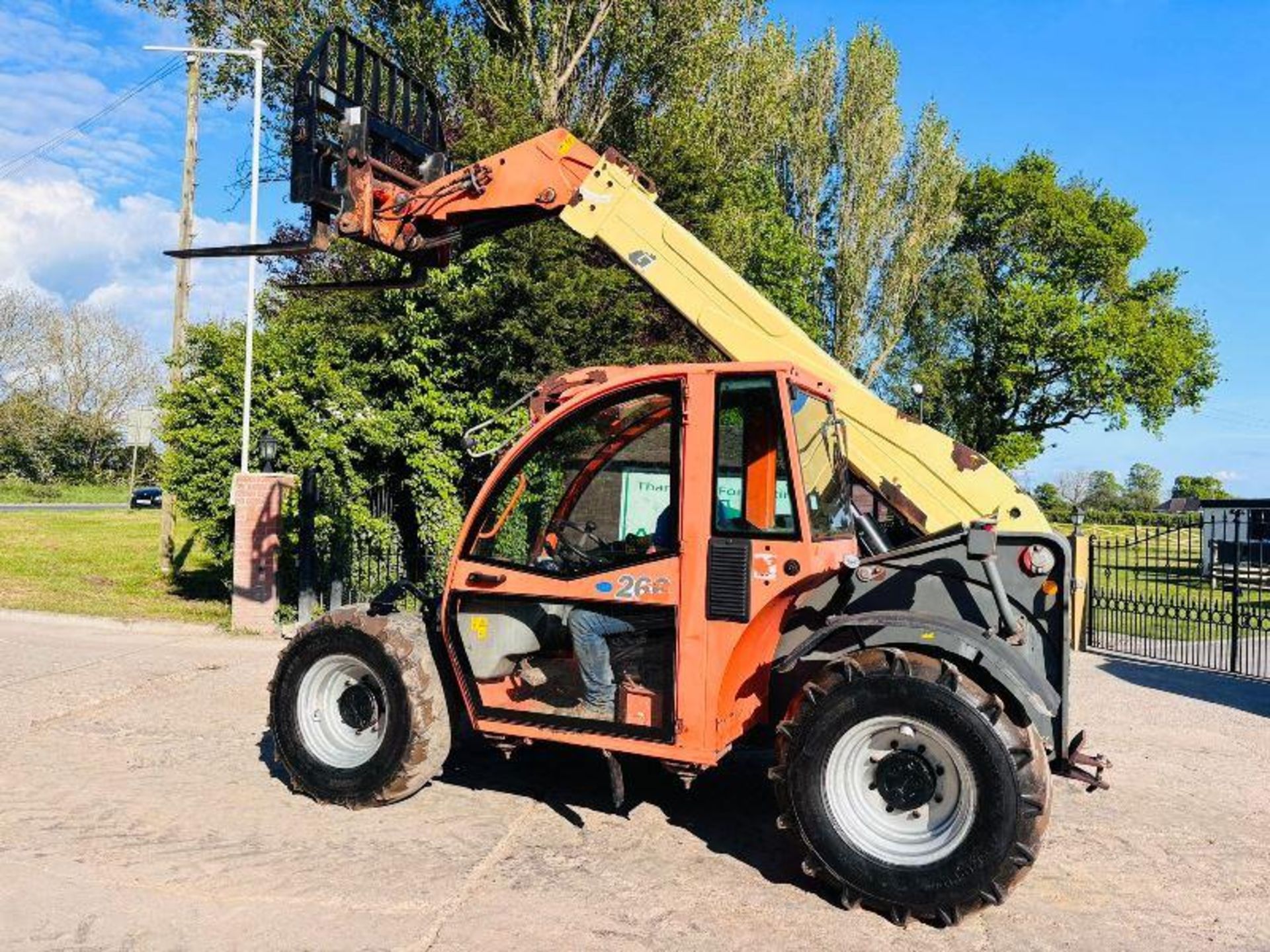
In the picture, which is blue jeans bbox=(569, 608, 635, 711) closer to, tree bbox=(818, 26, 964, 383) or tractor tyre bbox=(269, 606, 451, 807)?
tractor tyre bbox=(269, 606, 451, 807)

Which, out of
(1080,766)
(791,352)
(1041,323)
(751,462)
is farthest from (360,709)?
(1041,323)

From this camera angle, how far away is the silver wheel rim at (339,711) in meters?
5.71

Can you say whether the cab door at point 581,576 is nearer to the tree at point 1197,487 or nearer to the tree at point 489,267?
the tree at point 489,267

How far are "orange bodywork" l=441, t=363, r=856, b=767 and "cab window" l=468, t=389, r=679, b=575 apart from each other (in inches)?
4.4

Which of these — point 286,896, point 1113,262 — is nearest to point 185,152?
point 286,896

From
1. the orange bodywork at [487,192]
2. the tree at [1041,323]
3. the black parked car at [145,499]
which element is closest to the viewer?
the orange bodywork at [487,192]

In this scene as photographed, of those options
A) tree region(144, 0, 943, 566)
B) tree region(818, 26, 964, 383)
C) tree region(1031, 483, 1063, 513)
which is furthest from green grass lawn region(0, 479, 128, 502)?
tree region(1031, 483, 1063, 513)

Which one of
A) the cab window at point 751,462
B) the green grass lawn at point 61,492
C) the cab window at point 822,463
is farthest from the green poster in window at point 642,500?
the green grass lawn at point 61,492

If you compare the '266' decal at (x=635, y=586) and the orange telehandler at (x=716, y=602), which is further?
the '266' decal at (x=635, y=586)

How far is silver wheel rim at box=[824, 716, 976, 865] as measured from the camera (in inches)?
168

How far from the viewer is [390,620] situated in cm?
569

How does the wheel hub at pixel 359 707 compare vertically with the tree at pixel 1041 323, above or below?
below

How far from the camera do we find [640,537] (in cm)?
540

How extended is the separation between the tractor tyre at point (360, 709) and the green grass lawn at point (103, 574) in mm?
7800
